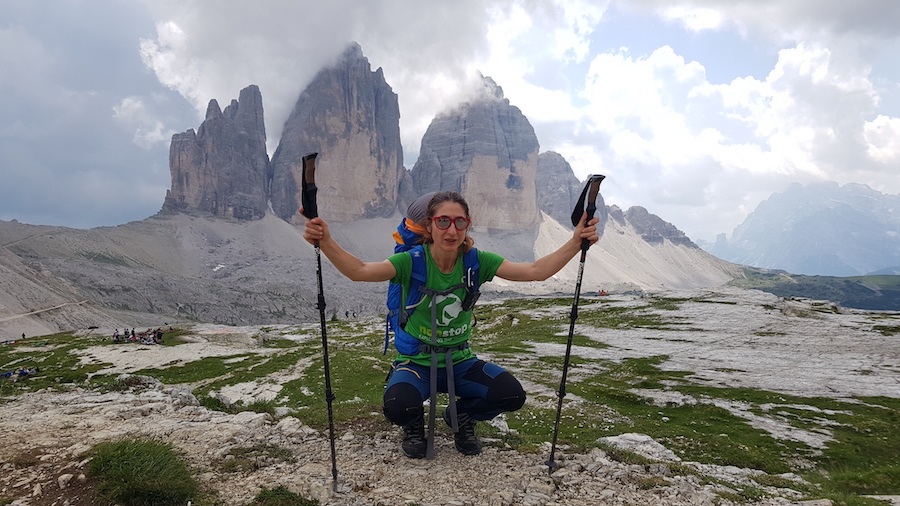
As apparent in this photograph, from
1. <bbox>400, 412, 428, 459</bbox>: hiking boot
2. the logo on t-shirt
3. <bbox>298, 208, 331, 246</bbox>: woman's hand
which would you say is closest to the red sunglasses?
the logo on t-shirt

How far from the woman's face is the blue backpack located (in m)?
0.34

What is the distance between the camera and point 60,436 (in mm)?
7922

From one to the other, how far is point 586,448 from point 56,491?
8.36 meters

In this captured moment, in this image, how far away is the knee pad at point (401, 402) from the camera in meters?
6.78

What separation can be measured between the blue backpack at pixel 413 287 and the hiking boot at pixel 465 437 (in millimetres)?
1403

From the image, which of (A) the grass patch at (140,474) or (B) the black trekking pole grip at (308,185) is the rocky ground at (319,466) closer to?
(A) the grass patch at (140,474)

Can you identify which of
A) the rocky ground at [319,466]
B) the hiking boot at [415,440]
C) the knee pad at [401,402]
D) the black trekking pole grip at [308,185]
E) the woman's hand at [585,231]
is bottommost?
the rocky ground at [319,466]

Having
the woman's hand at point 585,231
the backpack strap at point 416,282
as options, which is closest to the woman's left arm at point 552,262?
the woman's hand at point 585,231

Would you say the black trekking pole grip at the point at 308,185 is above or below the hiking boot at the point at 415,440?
above

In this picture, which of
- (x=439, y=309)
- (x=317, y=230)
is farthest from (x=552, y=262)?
(x=317, y=230)

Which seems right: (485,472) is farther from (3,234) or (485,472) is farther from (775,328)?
(3,234)

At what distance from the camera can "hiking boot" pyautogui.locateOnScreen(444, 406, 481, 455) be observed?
743 centimetres

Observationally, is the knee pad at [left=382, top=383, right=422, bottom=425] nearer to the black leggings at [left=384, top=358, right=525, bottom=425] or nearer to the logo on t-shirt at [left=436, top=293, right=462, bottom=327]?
the black leggings at [left=384, top=358, right=525, bottom=425]

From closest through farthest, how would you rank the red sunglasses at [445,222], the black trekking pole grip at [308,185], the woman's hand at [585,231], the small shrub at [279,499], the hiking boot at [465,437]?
1. the small shrub at [279,499]
2. the black trekking pole grip at [308,185]
3. the red sunglasses at [445,222]
4. the woman's hand at [585,231]
5. the hiking boot at [465,437]
